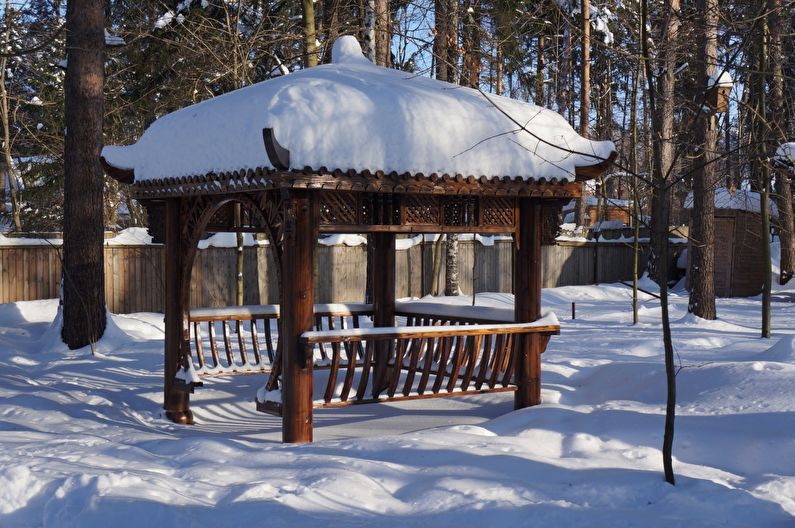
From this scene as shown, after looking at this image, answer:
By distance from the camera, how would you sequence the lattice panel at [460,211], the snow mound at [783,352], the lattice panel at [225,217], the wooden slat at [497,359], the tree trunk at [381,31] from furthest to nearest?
the tree trunk at [381,31] → the snow mound at [783,352] → the lattice panel at [225,217] → the wooden slat at [497,359] → the lattice panel at [460,211]

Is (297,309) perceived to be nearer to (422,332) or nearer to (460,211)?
(422,332)

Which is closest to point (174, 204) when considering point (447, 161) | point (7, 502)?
point (447, 161)

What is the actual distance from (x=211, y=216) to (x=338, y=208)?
192 cm

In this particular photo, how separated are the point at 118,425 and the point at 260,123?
3522mm

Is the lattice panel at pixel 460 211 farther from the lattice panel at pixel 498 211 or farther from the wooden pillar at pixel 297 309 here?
the wooden pillar at pixel 297 309

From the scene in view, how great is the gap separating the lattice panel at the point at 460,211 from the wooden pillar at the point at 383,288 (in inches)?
84.9

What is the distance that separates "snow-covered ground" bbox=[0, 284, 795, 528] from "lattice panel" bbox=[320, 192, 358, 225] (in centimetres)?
183

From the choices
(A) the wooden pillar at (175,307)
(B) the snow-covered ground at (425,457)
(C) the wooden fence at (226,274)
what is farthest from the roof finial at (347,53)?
(C) the wooden fence at (226,274)

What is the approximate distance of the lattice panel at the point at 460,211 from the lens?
27.2 ft

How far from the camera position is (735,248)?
25469 mm

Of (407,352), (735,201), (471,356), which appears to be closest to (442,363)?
(471,356)

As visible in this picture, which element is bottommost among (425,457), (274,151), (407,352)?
(425,457)

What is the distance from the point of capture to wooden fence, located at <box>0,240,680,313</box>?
18203mm

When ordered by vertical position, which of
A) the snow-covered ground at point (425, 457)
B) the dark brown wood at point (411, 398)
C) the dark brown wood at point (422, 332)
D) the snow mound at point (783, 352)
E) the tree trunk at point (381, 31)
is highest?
the tree trunk at point (381, 31)
